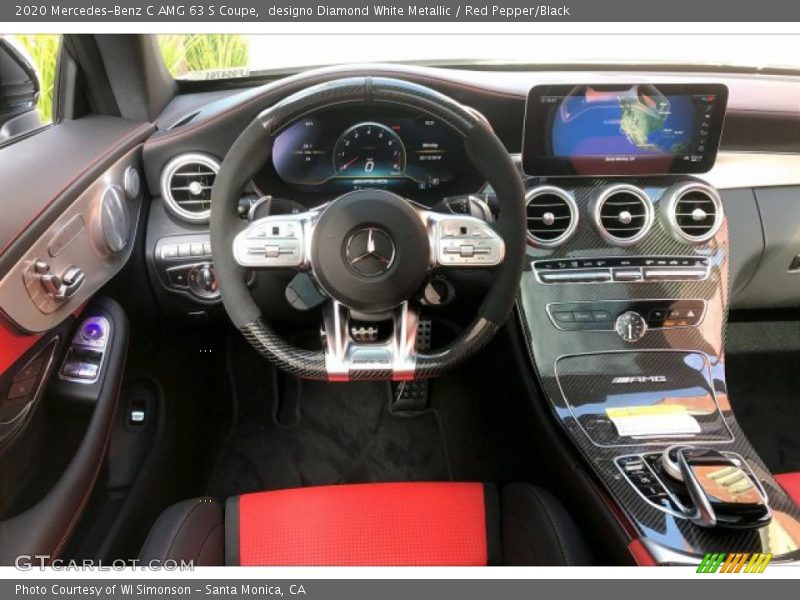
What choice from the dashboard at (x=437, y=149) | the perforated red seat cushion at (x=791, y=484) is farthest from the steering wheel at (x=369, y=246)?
the perforated red seat cushion at (x=791, y=484)

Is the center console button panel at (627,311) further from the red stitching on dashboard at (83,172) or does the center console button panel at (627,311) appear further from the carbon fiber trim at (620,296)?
the red stitching on dashboard at (83,172)

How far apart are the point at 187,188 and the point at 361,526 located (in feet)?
2.86

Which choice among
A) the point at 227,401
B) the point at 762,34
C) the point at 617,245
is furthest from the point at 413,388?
the point at 762,34

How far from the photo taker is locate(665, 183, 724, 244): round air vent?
5.16 ft

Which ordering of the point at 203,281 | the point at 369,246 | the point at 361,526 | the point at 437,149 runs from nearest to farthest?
the point at 369,246 < the point at 361,526 < the point at 437,149 < the point at 203,281

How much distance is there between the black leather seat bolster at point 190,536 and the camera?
3.93ft

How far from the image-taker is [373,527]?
1.31m

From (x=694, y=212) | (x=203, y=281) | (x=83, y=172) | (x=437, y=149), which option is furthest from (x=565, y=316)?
(x=83, y=172)

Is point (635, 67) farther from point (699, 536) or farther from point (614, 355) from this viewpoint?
point (699, 536)

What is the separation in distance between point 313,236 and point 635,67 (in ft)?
3.89

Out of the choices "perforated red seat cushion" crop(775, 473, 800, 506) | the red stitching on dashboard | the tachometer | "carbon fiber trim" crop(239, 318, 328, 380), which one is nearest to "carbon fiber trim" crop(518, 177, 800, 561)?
"perforated red seat cushion" crop(775, 473, 800, 506)

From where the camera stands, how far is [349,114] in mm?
1473

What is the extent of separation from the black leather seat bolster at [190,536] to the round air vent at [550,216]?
3.09ft

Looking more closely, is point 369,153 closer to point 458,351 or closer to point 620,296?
point 458,351
